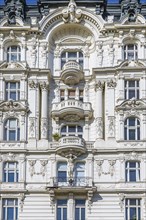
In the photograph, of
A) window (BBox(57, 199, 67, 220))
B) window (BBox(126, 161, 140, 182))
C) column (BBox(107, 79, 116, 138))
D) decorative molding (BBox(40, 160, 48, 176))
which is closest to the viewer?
window (BBox(57, 199, 67, 220))

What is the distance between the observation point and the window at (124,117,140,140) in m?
55.6

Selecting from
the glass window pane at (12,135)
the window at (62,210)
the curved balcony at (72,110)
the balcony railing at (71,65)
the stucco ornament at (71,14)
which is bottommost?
the window at (62,210)

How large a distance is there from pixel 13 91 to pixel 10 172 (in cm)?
612

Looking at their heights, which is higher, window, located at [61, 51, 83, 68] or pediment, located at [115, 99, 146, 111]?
window, located at [61, 51, 83, 68]

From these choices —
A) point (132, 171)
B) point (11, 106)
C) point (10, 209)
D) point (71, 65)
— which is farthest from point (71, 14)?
point (10, 209)

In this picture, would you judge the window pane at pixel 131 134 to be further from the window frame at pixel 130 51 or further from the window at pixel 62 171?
the window frame at pixel 130 51

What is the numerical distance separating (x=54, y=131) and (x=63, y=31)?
8.00m

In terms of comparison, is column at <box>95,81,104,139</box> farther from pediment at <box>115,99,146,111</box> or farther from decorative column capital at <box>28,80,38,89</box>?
decorative column capital at <box>28,80,38,89</box>

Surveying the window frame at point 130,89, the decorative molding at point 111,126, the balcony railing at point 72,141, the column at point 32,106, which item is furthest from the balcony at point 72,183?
the window frame at point 130,89

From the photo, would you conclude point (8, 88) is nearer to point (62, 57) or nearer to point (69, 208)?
point (62, 57)

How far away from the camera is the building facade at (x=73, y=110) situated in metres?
54.0

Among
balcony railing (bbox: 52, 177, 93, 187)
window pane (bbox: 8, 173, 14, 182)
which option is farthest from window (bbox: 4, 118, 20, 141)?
balcony railing (bbox: 52, 177, 93, 187)

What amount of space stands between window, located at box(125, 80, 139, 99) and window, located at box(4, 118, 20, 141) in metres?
8.26

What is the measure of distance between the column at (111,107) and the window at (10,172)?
7110mm
